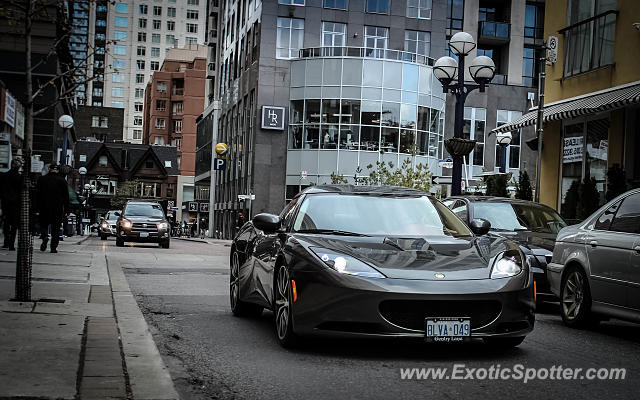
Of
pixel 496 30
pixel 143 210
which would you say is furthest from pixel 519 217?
pixel 496 30

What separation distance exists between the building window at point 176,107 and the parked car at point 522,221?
122 m

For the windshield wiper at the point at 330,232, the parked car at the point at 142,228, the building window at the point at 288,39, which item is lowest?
the parked car at the point at 142,228

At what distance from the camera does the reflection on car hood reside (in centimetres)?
1166

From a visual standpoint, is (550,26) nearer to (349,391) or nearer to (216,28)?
(349,391)

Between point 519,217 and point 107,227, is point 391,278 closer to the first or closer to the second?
point 519,217

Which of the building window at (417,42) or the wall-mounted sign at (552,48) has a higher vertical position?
the building window at (417,42)

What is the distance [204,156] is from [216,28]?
44.5 ft

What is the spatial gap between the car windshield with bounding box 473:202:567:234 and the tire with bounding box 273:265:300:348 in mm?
6113

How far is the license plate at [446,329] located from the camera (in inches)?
254

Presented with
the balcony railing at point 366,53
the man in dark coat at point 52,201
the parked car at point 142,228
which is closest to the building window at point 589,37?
the man in dark coat at point 52,201

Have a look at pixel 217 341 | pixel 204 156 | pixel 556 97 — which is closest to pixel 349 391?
pixel 217 341

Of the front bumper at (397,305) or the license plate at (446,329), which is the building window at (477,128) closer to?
the front bumper at (397,305)

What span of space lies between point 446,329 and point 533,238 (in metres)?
5.96

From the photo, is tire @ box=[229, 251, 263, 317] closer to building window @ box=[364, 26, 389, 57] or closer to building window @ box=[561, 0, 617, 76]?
building window @ box=[561, 0, 617, 76]
